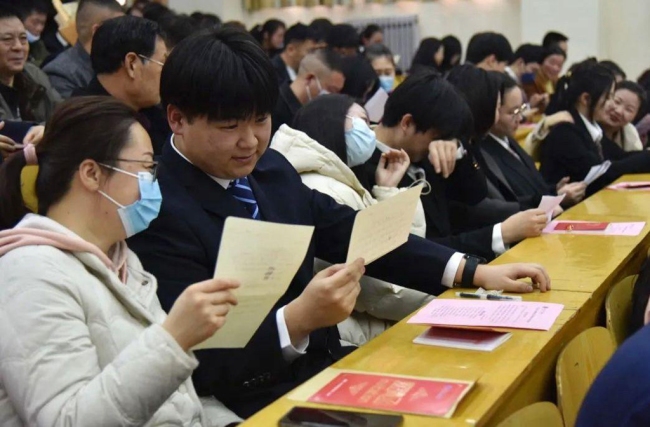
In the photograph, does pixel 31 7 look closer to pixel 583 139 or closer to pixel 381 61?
pixel 381 61

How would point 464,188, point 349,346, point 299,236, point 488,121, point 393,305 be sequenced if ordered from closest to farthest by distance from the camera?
point 299,236 < point 349,346 < point 393,305 < point 464,188 < point 488,121

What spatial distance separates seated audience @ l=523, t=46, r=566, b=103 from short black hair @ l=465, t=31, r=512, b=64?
1.93 meters

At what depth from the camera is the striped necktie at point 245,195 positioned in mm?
2268

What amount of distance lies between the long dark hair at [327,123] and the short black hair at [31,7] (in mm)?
3292

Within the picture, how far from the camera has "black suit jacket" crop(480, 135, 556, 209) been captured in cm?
422

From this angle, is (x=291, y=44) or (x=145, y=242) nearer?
(x=145, y=242)

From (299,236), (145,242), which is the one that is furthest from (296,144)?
(299,236)

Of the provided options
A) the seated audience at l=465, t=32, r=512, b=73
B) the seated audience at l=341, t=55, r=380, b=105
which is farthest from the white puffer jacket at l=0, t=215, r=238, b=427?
the seated audience at l=465, t=32, r=512, b=73

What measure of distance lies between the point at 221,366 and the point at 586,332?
83cm

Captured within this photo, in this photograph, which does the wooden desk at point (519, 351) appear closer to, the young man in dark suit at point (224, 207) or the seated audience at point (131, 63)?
the young man in dark suit at point (224, 207)

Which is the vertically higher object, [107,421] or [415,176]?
[107,421]

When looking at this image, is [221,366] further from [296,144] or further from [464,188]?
[464,188]

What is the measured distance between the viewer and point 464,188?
3.68 meters

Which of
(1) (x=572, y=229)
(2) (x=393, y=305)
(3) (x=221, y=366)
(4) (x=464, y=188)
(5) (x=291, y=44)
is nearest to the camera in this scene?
(3) (x=221, y=366)
